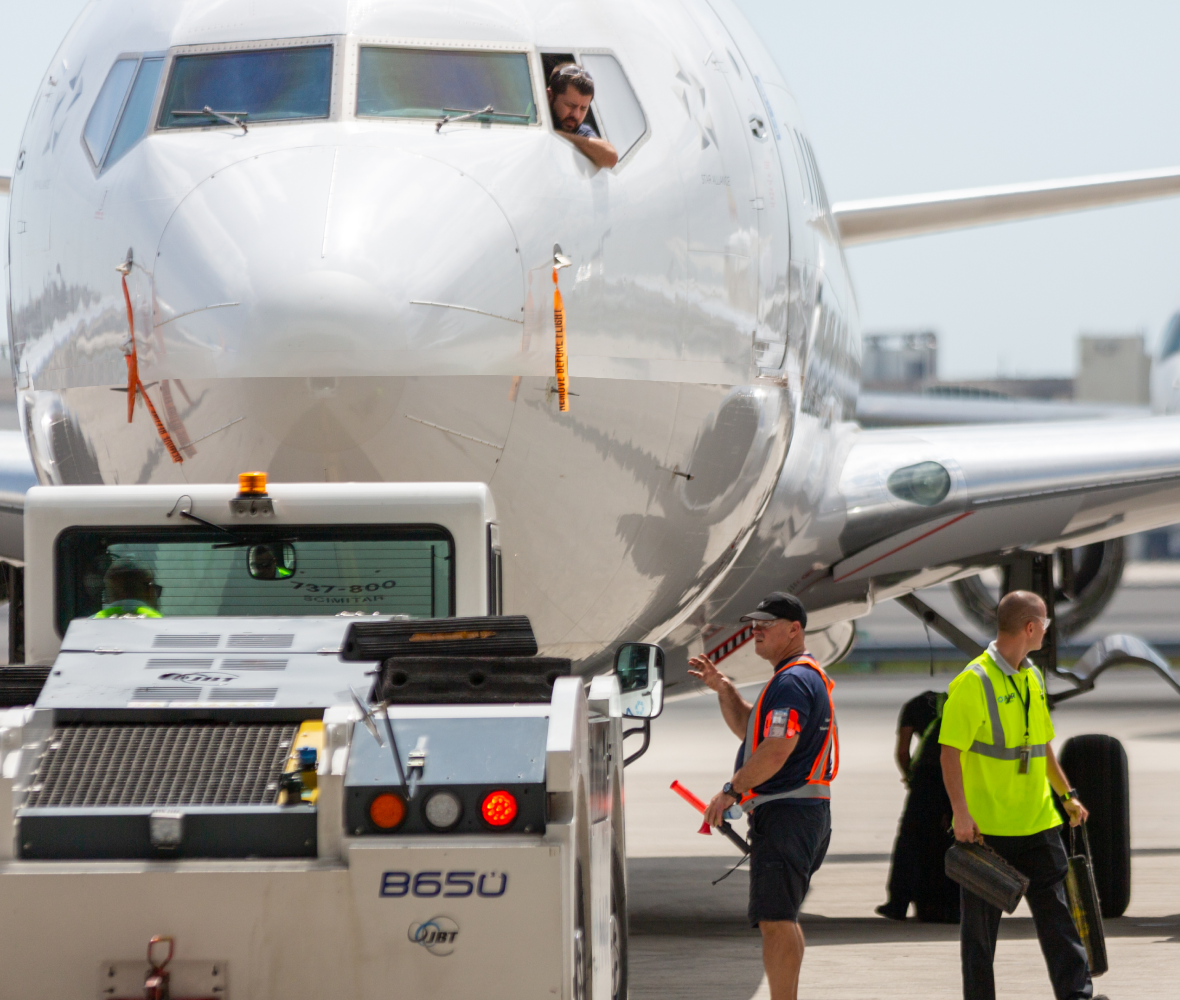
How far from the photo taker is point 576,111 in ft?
23.6

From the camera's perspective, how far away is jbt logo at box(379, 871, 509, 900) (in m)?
4.52

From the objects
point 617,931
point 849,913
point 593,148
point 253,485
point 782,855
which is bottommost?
point 849,913

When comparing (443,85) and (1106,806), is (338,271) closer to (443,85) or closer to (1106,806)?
(443,85)

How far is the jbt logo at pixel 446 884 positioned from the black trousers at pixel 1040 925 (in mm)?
3097

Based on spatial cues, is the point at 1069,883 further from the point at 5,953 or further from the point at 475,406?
the point at 5,953

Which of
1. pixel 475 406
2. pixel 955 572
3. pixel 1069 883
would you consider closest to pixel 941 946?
pixel 1069 883

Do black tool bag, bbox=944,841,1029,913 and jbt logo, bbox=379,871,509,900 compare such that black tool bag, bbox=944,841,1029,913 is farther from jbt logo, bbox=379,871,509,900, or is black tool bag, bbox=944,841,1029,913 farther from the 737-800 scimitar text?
jbt logo, bbox=379,871,509,900

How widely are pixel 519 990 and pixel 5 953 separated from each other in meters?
1.30

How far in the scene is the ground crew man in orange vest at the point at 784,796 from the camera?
22.4ft

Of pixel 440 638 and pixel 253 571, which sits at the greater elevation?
pixel 253 571

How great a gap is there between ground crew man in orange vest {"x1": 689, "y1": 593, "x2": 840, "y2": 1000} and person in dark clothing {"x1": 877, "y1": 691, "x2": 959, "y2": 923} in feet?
9.18

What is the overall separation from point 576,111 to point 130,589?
2606mm

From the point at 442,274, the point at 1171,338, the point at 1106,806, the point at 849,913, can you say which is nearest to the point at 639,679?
the point at 442,274

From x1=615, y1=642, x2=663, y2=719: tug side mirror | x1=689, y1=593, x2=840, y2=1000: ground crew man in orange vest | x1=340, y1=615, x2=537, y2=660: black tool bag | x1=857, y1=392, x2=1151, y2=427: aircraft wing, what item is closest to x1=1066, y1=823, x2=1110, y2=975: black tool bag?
x1=689, y1=593, x2=840, y2=1000: ground crew man in orange vest
